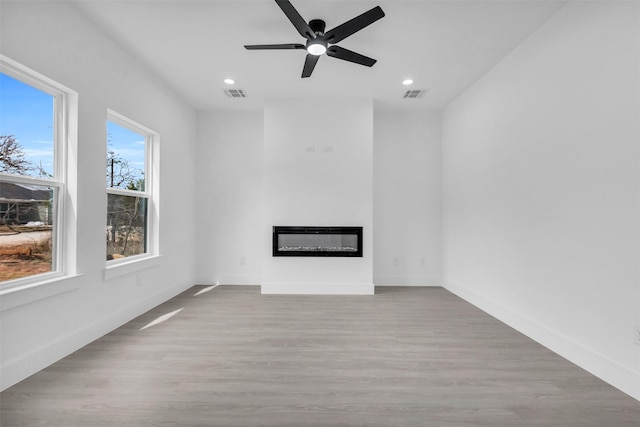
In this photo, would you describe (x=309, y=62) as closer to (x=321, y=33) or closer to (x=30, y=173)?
(x=321, y=33)

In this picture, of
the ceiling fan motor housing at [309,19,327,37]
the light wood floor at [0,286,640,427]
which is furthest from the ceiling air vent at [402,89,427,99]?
the light wood floor at [0,286,640,427]

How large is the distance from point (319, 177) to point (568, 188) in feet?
8.87

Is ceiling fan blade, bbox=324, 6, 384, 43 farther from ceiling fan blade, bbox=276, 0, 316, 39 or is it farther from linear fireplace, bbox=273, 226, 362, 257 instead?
linear fireplace, bbox=273, 226, 362, 257

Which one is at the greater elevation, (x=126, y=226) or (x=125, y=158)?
(x=125, y=158)

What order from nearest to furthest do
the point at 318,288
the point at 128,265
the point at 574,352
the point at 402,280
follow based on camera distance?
the point at 574,352 → the point at 128,265 → the point at 318,288 → the point at 402,280

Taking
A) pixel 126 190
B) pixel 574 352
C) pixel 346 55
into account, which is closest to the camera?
pixel 574 352

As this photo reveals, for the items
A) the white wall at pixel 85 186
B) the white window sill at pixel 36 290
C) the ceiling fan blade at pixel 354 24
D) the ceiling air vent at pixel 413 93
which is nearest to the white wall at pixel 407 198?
the ceiling air vent at pixel 413 93

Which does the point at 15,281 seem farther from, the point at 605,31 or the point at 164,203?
the point at 605,31

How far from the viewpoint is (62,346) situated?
7.02 ft

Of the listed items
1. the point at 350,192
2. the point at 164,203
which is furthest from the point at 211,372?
the point at 350,192

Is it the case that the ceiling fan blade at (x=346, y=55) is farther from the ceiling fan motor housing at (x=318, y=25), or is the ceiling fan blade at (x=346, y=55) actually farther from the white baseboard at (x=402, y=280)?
the white baseboard at (x=402, y=280)

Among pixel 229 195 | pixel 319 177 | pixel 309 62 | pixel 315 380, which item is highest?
pixel 309 62

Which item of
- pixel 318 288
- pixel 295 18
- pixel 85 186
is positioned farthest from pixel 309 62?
pixel 318 288

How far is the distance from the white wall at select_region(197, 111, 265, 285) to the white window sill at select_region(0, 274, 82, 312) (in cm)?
229
